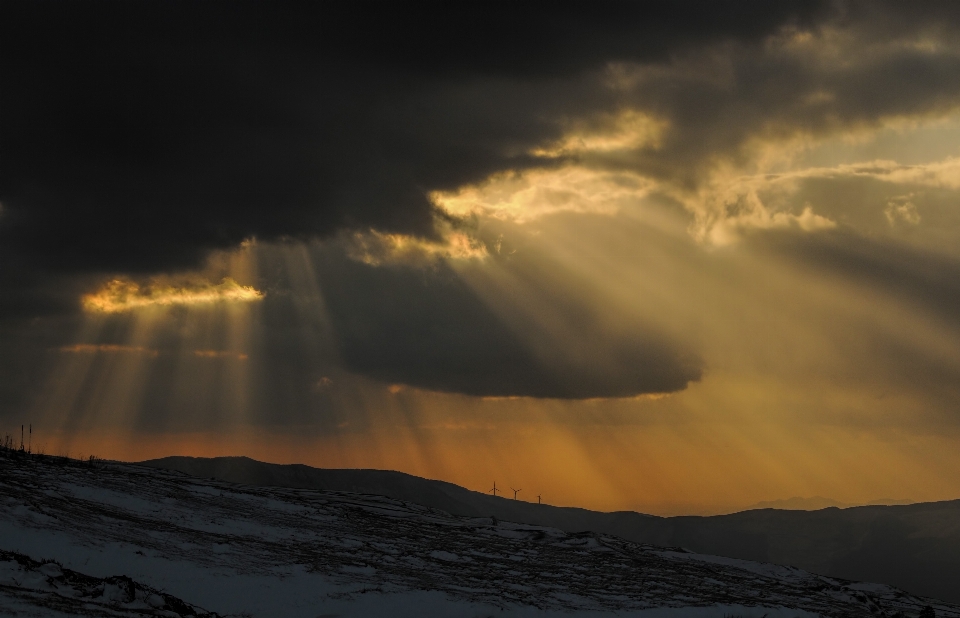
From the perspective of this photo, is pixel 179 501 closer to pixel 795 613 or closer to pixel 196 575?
pixel 196 575

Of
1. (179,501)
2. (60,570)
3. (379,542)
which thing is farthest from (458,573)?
(60,570)

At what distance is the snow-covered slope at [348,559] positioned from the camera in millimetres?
48156

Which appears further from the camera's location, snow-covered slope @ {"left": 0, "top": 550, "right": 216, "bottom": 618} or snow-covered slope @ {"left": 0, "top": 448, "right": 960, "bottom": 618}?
snow-covered slope @ {"left": 0, "top": 448, "right": 960, "bottom": 618}

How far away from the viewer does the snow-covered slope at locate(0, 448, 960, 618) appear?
4816 centimetres

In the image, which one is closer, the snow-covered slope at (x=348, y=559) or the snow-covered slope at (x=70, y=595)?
the snow-covered slope at (x=70, y=595)

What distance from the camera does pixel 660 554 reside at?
98.8 m

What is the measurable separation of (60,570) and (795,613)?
49291mm

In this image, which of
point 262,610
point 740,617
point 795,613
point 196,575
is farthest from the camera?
point 795,613

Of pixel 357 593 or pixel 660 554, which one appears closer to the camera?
pixel 357 593

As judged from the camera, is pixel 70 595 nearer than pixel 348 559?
Yes

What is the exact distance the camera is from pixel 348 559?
207ft

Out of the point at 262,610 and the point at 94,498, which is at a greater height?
the point at 94,498

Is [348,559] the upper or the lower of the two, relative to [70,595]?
upper

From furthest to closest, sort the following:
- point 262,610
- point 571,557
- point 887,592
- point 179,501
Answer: point 887,592 < point 571,557 < point 179,501 < point 262,610
